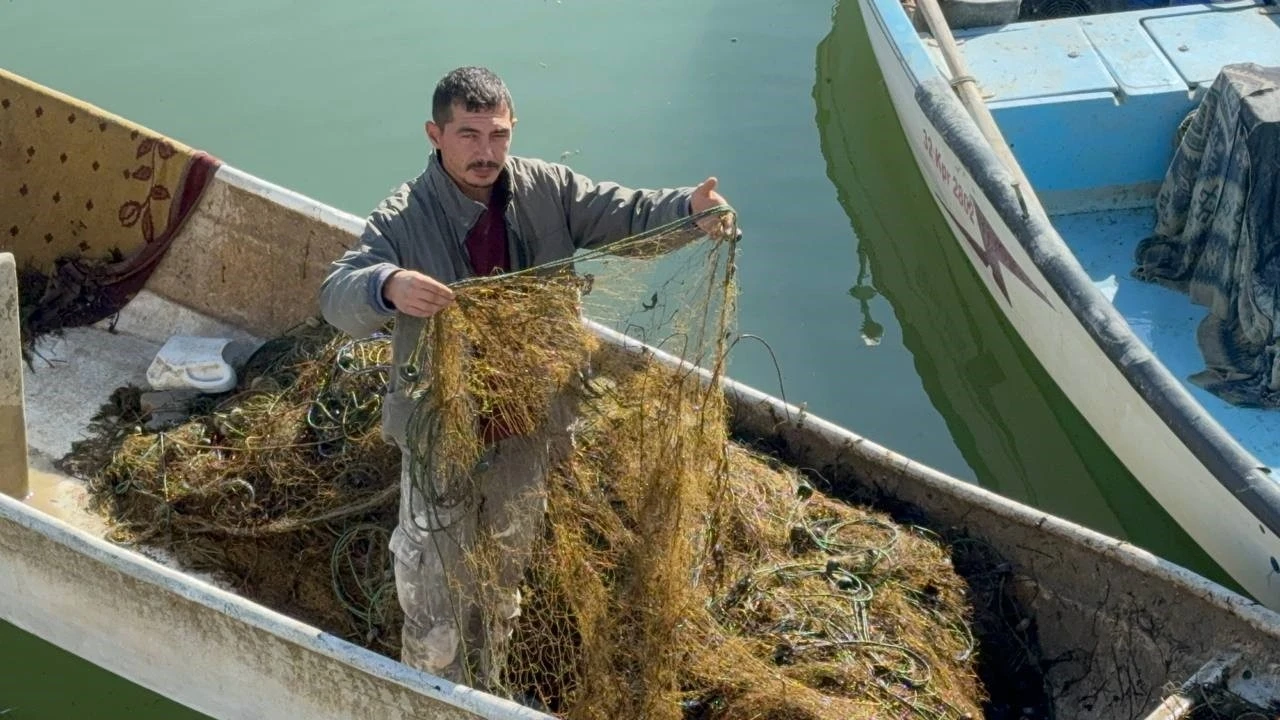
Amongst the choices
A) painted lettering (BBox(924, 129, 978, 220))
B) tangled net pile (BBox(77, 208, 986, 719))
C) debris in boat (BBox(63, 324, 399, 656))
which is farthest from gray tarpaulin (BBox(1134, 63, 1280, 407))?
debris in boat (BBox(63, 324, 399, 656))

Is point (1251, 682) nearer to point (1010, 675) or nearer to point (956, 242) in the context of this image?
point (1010, 675)

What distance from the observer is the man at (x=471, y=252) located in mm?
3924

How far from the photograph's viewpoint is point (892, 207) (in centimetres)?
826

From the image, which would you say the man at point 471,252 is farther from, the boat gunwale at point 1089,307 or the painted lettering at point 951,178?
the painted lettering at point 951,178

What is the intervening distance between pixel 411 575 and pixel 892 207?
484 cm

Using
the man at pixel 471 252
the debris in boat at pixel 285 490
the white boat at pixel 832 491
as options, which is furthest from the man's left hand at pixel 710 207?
the debris in boat at pixel 285 490

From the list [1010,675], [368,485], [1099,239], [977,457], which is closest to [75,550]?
[368,485]

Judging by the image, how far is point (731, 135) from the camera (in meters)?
8.79

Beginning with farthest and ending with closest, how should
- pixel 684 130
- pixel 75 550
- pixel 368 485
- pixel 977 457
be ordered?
pixel 684 130
pixel 977 457
pixel 368 485
pixel 75 550

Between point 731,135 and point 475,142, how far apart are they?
5.00 metres

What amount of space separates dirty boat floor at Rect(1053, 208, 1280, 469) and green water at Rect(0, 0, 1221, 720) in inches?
20.7

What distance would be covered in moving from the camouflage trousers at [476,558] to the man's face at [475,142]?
72 centimetres

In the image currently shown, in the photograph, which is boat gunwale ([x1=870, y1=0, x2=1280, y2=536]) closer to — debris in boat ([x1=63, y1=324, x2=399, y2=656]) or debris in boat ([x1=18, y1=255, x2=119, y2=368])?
debris in boat ([x1=63, y1=324, x2=399, y2=656])

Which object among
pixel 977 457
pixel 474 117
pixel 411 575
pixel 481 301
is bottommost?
pixel 977 457
